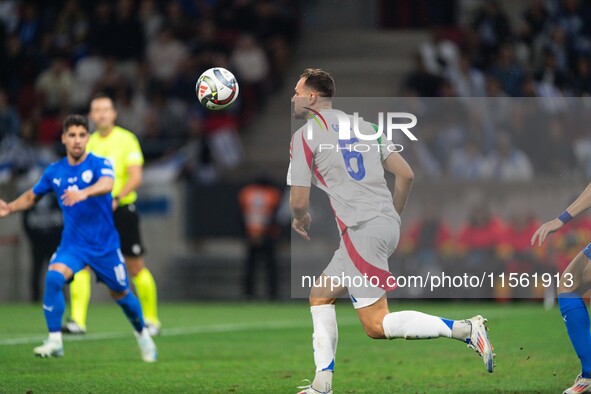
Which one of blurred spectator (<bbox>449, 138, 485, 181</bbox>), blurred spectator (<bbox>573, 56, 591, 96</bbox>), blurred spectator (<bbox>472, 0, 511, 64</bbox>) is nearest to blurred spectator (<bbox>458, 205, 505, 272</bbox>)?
blurred spectator (<bbox>449, 138, 485, 181</bbox>)

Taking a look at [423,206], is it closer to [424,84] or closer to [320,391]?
[424,84]

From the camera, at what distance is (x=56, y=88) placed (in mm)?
23938

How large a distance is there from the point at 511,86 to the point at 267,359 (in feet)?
35.4

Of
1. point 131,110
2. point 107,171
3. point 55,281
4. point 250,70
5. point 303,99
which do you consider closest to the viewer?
point 303,99

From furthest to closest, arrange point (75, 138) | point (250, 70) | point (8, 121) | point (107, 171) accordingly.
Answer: point (250, 70)
point (8, 121)
point (107, 171)
point (75, 138)

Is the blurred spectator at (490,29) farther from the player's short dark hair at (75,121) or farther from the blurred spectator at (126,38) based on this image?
the player's short dark hair at (75,121)

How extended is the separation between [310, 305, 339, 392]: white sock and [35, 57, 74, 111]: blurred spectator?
1591 cm

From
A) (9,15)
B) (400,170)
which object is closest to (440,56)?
(9,15)

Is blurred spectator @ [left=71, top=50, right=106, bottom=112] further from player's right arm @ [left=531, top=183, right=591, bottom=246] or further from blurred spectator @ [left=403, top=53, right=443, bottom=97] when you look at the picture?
player's right arm @ [left=531, top=183, right=591, bottom=246]

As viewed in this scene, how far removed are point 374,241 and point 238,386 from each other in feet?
6.18

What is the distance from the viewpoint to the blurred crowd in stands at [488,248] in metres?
19.2

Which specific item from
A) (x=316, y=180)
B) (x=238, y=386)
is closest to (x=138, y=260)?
(x=238, y=386)

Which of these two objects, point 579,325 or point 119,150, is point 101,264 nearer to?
Answer: point 119,150

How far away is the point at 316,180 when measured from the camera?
8.33 m
